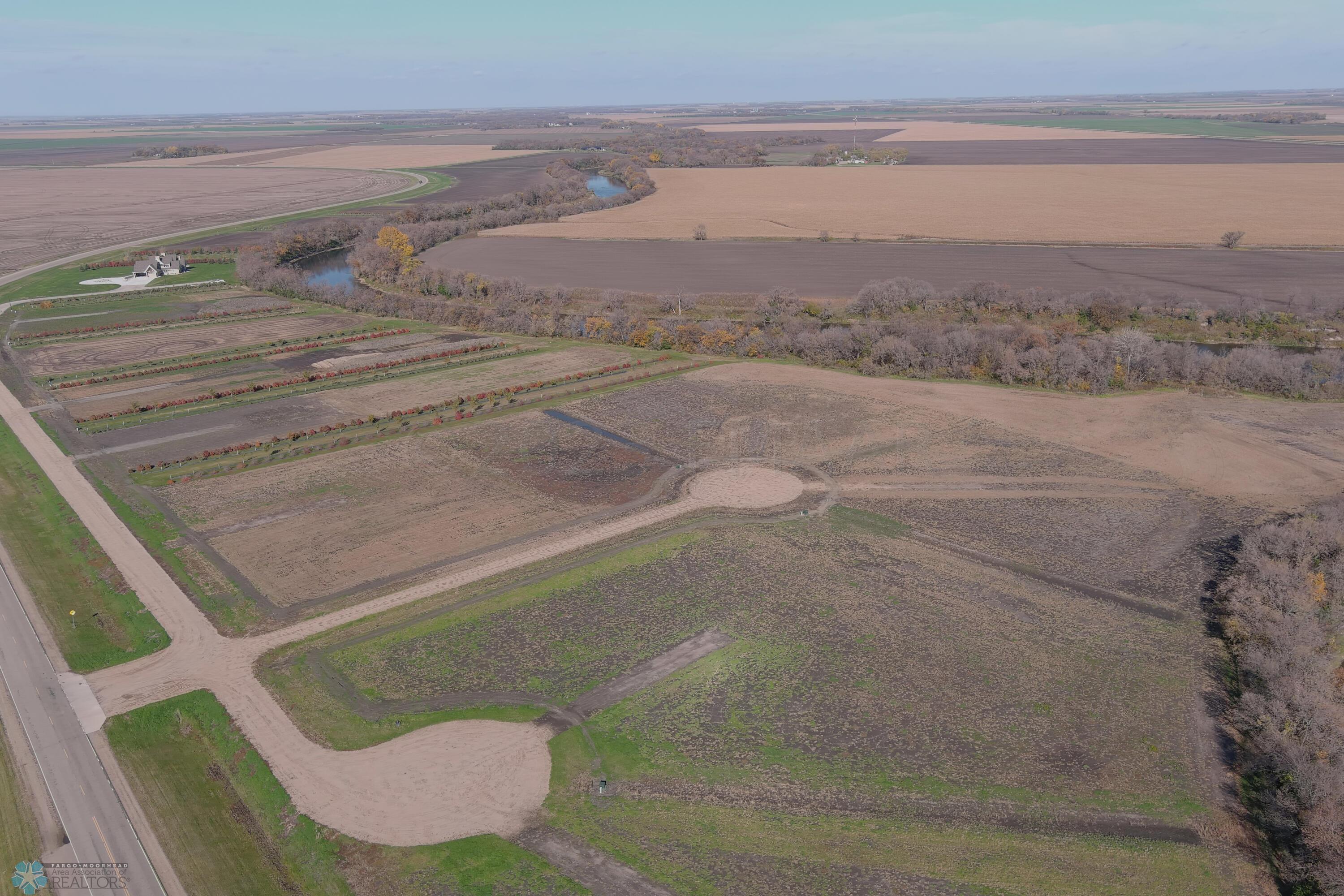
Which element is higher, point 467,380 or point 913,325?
point 913,325

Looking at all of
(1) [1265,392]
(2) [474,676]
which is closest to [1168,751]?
(2) [474,676]

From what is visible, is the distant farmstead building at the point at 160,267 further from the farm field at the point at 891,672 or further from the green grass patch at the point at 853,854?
the green grass patch at the point at 853,854

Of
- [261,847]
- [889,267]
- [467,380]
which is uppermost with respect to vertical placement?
[889,267]

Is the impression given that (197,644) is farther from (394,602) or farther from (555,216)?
(555,216)

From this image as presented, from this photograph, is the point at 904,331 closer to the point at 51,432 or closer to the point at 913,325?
the point at 913,325

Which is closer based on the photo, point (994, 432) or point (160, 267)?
point (994, 432)

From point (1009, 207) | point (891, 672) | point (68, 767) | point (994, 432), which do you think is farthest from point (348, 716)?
point (1009, 207)

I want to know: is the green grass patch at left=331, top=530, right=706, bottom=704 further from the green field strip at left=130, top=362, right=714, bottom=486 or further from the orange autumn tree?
the orange autumn tree
